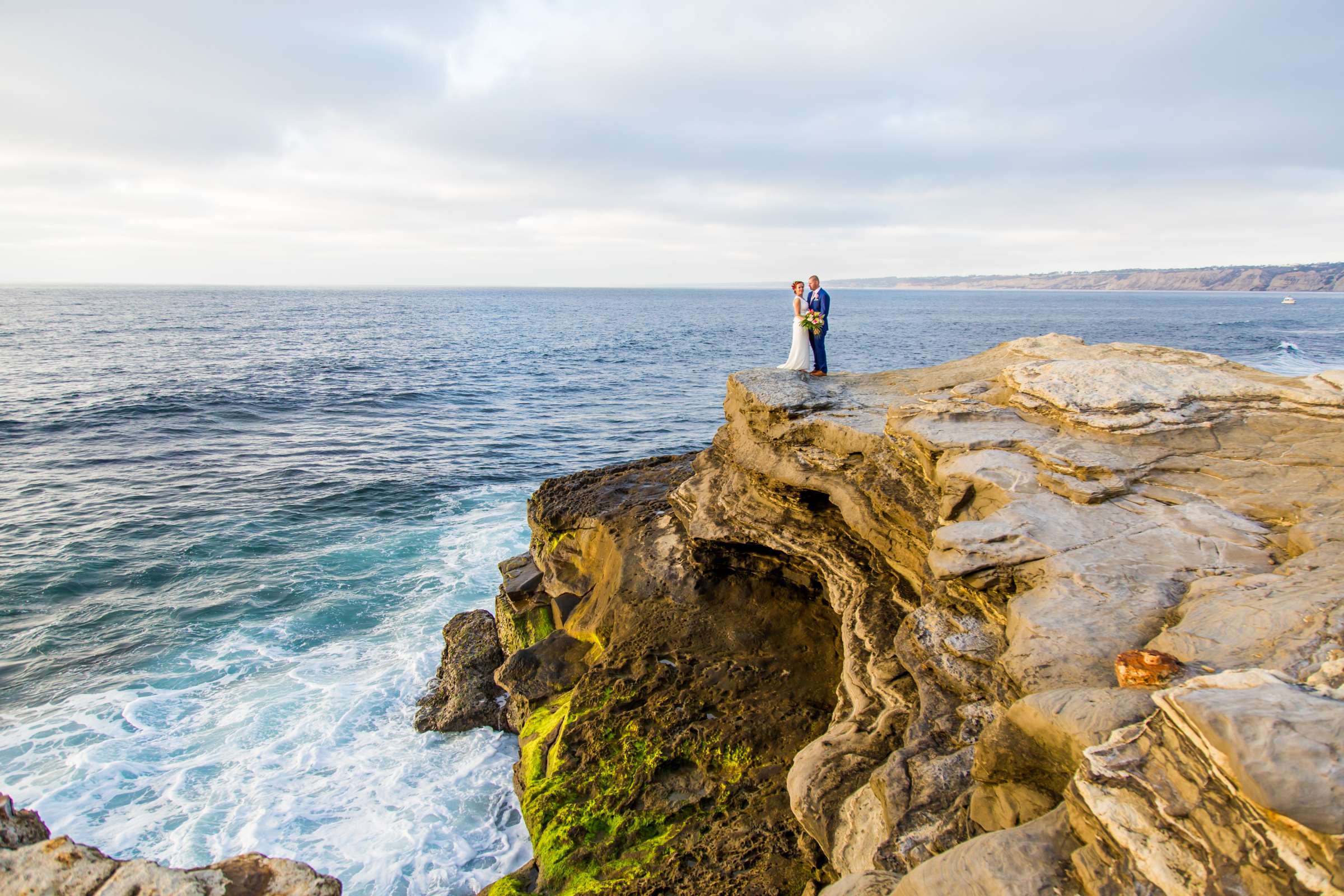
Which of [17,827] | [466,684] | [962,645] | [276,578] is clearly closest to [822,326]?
[962,645]

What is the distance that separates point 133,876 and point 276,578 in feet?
58.0

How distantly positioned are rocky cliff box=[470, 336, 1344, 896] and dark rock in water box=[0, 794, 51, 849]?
20.5 feet

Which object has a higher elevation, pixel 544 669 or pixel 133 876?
pixel 133 876

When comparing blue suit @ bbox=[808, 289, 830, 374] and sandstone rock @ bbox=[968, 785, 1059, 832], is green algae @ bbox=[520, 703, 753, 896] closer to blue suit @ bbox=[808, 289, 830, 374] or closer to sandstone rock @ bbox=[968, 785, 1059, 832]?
sandstone rock @ bbox=[968, 785, 1059, 832]

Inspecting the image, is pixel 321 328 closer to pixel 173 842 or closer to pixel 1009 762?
pixel 173 842

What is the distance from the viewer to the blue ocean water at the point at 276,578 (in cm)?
1347

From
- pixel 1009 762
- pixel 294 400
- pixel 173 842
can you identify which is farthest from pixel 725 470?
pixel 294 400

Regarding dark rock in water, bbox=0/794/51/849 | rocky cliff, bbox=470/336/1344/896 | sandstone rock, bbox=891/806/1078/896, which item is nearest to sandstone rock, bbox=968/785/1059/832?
rocky cliff, bbox=470/336/1344/896

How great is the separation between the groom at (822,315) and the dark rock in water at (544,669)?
27.8 ft

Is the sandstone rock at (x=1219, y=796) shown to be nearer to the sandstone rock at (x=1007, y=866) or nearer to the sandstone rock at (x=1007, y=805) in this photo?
the sandstone rock at (x=1007, y=866)

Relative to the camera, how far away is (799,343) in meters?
17.4

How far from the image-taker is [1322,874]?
412 centimetres

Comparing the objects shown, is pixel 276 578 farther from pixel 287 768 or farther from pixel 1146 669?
pixel 1146 669

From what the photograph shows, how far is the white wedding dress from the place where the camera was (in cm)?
1734
